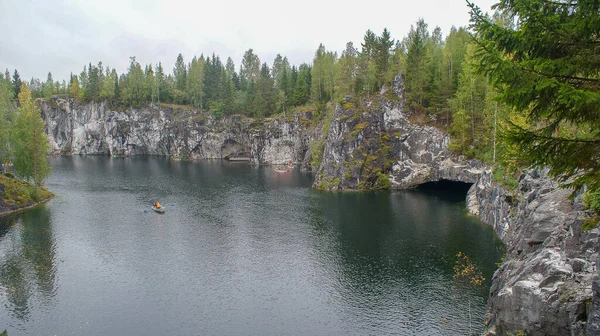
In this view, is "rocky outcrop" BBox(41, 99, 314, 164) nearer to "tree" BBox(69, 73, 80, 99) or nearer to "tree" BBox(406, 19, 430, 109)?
"tree" BBox(69, 73, 80, 99)

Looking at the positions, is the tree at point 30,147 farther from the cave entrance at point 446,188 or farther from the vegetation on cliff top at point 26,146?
the cave entrance at point 446,188

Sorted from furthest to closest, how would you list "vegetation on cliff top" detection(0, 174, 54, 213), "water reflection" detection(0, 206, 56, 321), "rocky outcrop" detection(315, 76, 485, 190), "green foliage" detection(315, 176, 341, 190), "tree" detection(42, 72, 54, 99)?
"tree" detection(42, 72, 54, 99)
"green foliage" detection(315, 176, 341, 190)
"rocky outcrop" detection(315, 76, 485, 190)
"vegetation on cliff top" detection(0, 174, 54, 213)
"water reflection" detection(0, 206, 56, 321)

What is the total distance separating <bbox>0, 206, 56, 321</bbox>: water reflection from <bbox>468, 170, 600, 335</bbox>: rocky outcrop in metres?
32.6

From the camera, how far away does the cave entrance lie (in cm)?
7488

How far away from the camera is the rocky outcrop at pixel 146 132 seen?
465ft

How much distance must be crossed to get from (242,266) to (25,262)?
70.9 ft

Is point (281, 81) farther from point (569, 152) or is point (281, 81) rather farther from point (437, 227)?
point (569, 152)

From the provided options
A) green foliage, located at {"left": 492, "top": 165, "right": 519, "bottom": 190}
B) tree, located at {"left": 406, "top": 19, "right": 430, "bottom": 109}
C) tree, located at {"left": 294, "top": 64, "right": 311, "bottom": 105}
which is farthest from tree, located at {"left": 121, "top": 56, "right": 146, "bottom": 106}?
green foliage, located at {"left": 492, "top": 165, "right": 519, "bottom": 190}

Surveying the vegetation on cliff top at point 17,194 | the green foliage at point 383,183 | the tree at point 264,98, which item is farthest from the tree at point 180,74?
the green foliage at point 383,183

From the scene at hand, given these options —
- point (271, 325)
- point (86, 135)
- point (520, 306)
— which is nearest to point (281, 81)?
point (86, 135)

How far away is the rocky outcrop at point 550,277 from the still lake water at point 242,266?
24.6ft

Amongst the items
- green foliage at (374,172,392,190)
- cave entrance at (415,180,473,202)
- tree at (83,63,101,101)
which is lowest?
cave entrance at (415,180,473,202)

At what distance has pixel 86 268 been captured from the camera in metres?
39.3

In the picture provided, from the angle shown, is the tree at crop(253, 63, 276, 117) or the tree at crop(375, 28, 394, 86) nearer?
the tree at crop(375, 28, 394, 86)
